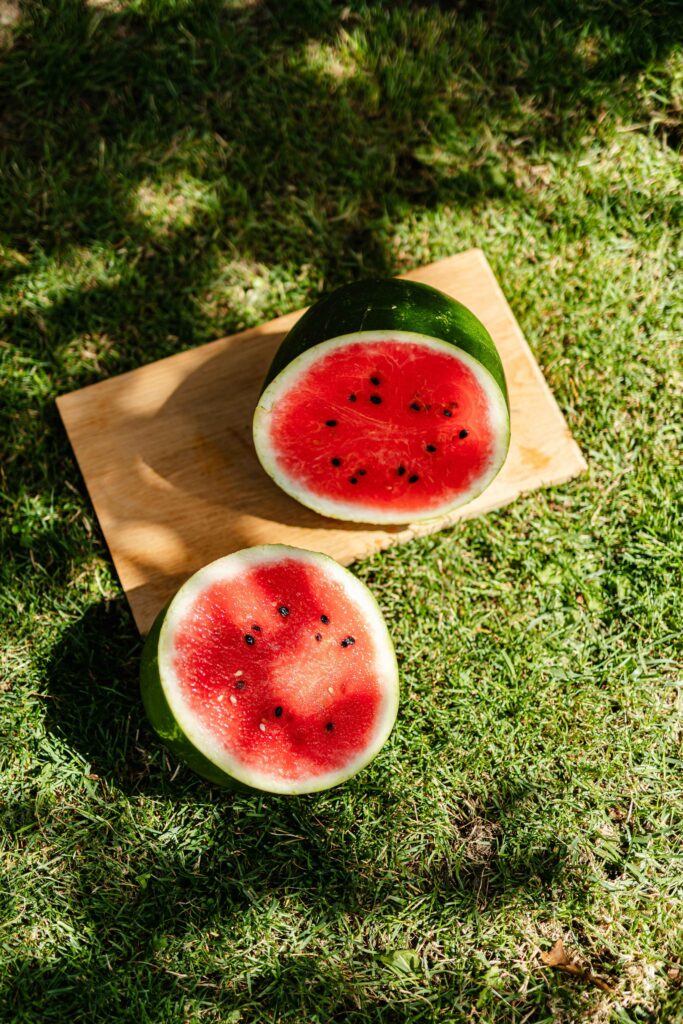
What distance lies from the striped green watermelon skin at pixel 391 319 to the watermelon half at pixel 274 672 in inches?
25.7

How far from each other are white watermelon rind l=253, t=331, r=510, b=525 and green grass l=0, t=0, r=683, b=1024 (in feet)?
1.01

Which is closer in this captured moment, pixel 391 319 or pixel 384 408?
pixel 391 319

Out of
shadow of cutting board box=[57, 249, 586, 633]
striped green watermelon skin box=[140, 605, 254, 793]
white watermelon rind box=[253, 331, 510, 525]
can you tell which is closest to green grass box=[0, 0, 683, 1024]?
shadow of cutting board box=[57, 249, 586, 633]

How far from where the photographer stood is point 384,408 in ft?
8.94

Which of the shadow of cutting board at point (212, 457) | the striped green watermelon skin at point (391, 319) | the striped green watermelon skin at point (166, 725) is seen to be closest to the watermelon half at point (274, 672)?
the striped green watermelon skin at point (166, 725)

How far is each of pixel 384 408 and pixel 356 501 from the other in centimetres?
35

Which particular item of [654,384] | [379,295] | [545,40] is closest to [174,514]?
[379,295]

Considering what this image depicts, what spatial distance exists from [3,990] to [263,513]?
1.85 m

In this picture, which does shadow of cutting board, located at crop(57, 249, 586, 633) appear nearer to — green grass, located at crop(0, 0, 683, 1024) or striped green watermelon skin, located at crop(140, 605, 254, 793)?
green grass, located at crop(0, 0, 683, 1024)

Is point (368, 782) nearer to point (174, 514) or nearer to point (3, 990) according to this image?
point (174, 514)

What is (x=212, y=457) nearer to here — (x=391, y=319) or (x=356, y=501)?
(x=356, y=501)

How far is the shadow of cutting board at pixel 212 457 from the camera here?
3.04m

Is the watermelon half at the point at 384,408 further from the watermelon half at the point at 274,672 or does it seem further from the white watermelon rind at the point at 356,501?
the watermelon half at the point at 274,672

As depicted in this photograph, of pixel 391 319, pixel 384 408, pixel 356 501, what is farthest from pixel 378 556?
pixel 391 319
